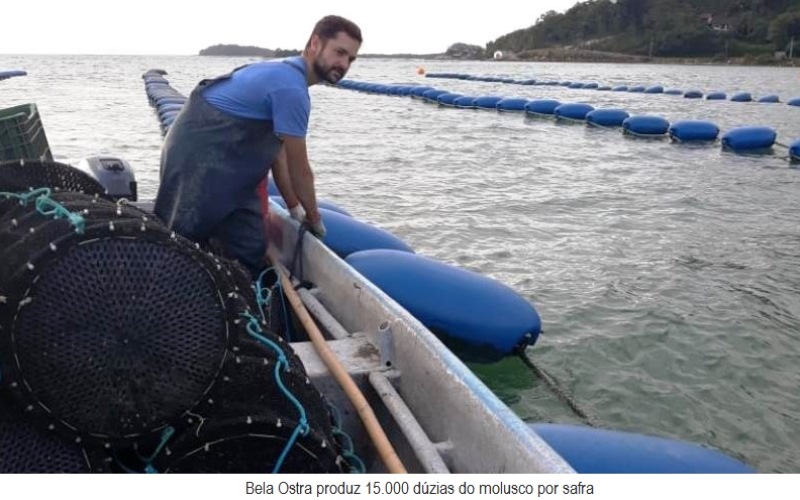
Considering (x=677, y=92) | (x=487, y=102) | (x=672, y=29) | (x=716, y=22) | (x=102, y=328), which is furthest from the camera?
(x=716, y=22)

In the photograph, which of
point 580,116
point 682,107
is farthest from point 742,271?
point 682,107

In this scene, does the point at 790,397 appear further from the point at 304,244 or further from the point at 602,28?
the point at 602,28

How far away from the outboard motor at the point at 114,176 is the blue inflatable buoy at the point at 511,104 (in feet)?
80.7

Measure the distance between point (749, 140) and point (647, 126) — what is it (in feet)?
11.4

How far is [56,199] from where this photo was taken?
278cm

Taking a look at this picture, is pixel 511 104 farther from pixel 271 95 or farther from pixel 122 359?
pixel 122 359

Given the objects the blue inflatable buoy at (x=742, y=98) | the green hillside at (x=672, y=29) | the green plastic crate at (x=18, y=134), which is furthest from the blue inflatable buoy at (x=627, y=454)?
the green hillside at (x=672, y=29)

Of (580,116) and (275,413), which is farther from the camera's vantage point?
(580,116)

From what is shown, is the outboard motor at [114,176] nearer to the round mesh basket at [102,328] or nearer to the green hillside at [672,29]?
the round mesh basket at [102,328]

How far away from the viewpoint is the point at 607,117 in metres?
24.3

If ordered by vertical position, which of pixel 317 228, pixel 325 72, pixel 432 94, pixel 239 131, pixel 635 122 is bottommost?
pixel 635 122

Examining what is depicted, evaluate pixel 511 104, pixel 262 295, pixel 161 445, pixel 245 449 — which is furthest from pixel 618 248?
pixel 511 104

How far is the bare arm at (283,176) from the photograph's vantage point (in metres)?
5.04

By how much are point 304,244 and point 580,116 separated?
2263 centimetres
